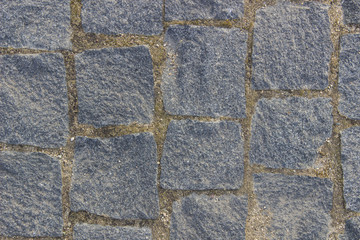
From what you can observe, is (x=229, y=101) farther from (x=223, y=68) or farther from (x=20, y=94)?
(x=20, y=94)

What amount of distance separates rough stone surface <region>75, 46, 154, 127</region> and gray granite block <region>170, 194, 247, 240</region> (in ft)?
1.86

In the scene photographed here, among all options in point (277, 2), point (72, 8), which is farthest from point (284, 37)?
A: point (72, 8)

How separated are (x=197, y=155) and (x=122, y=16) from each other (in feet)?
2.80

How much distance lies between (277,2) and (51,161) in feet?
4.99

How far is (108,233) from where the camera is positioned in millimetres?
1815

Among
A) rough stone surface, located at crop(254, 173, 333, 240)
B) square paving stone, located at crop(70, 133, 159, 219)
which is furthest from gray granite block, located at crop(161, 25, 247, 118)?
rough stone surface, located at crop(254, 173, 333, 240)

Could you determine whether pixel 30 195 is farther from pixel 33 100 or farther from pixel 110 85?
pixel 110 85

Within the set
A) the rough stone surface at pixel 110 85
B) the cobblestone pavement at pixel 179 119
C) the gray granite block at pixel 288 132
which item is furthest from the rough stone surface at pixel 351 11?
the rough stone surface at pixel 110 85

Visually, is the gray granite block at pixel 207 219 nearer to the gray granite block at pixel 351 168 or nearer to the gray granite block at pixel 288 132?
the gray granite block at pixel 288 132

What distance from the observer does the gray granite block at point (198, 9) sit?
1.85 meters

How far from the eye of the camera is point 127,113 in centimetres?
181

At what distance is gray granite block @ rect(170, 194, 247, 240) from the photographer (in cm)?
183

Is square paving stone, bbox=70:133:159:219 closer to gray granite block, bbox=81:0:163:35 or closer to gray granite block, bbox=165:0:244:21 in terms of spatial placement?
gray granite block, bbox=81:0:163:35

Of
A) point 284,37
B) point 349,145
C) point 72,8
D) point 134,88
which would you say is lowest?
point 349,145
